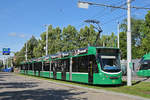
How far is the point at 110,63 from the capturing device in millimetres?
17312

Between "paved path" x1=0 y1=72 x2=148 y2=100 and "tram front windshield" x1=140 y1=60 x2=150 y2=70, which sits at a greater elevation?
"tram front windshield" x1=140 y1=60 x2=150 y2=70

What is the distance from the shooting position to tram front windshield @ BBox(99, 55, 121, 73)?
1702cm

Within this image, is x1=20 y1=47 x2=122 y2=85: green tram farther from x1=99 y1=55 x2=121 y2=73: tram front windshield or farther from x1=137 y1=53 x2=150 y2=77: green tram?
x1=137 y1=53 x2=150 y2=77: green tram

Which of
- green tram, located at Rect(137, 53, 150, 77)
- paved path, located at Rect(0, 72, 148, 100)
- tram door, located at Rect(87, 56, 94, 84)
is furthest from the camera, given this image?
green tram, located at Rect(137, 53, 150, 77)

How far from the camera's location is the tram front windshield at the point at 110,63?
17022 mm

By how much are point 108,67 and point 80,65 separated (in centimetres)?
355

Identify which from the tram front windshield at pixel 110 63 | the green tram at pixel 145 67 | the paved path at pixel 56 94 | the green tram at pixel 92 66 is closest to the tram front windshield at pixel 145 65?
the green tram at pixel 145 67

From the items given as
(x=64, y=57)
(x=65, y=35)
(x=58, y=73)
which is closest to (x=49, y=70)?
(x=58, y=73)

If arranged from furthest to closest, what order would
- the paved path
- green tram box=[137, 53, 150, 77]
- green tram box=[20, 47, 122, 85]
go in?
green tram box=[137, 53, 150, 77]
green tram box=[20, 47, 122, 85]
the paved path

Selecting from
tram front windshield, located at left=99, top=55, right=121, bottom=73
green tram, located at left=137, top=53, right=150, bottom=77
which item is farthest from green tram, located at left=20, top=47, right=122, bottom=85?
green tram, located at left=137, top=53, right=150, bottom=77

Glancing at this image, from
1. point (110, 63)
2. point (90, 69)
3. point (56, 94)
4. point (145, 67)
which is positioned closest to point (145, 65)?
point (145, 67)

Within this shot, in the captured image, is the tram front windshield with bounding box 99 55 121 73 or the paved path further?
the tram front windshield with bounding box 99 55 121 73

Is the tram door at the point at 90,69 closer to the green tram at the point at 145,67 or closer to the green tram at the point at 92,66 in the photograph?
the green tram at the point at 92,66

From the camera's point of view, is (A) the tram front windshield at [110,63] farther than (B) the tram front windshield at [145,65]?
No
